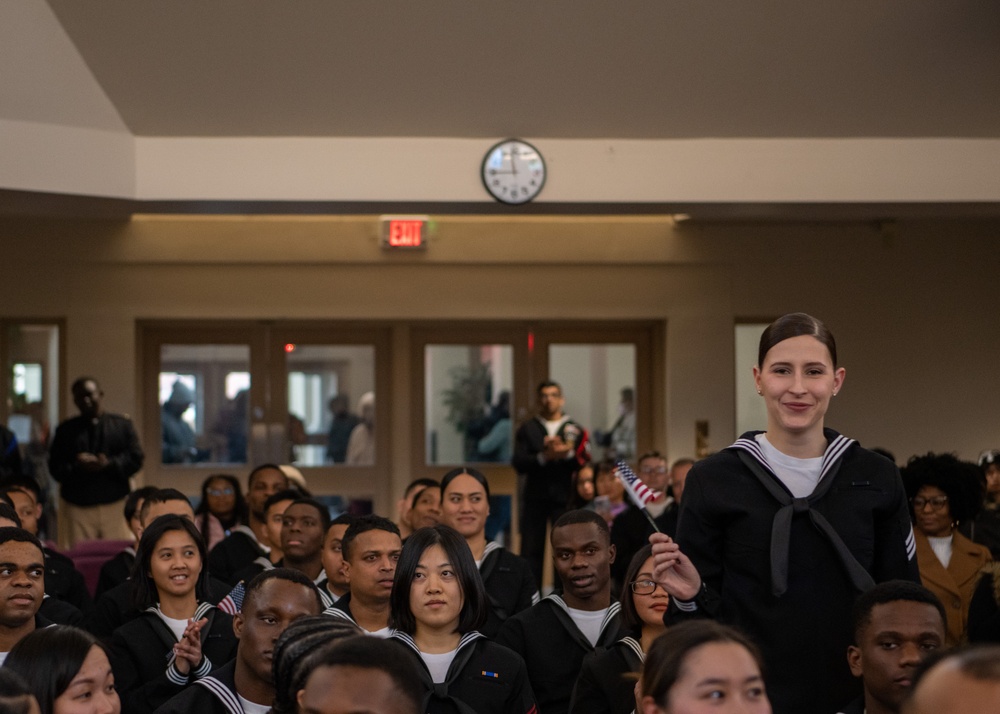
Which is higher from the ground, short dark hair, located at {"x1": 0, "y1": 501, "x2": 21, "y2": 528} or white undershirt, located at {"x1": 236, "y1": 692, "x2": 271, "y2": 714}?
short dark hair, located at {"x1": 0, "y1": 501, "x2": 21, "y2": 528}

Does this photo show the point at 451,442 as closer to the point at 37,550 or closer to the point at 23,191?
the point at 23,191

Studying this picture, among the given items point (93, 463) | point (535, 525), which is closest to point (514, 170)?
point (535, 525)

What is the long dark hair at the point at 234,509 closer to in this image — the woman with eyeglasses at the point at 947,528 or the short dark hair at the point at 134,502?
the short dark hair at the point at 134,502

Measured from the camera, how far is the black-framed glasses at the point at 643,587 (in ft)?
12.0

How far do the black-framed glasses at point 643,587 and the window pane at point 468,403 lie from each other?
611 centimetres

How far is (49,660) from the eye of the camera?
2588 millimetres


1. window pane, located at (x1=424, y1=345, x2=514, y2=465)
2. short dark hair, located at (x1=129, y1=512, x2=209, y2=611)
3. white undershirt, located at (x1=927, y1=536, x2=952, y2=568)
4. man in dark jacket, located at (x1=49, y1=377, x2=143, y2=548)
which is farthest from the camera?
window pane, located at (x1=424, y1=345, x2=514, y2=465)

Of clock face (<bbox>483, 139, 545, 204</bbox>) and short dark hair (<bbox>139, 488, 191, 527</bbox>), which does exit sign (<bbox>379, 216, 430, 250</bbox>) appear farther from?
short dark hair (<bbox>139, 488, 191, 527</bbox>)

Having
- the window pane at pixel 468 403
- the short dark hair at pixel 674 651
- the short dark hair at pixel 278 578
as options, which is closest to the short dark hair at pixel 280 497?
the short dark hair at pixel 278 578

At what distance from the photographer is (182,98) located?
6.59 meters

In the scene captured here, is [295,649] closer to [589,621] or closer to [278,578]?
[278,578]

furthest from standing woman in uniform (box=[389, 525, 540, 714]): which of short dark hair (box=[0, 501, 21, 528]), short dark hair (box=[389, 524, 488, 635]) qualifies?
short dark hair (box=[0, 501, 21, 528])

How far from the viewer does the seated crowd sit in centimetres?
203

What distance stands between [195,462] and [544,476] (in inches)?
116
